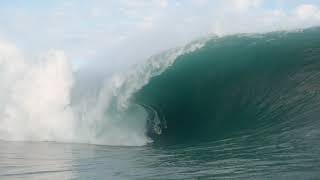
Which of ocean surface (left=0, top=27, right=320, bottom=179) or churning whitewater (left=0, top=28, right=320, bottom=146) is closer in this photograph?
ocean surface (left=0, top=27, right=320, bottom=179)

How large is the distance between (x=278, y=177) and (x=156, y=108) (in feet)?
29.2

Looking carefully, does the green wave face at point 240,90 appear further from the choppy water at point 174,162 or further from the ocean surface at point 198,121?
the choppy water at point 174,162

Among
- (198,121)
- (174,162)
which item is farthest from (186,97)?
(174,162)

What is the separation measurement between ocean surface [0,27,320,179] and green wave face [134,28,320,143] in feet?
0.12

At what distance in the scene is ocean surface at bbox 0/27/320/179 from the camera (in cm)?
1029

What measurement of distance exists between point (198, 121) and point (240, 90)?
1482mm

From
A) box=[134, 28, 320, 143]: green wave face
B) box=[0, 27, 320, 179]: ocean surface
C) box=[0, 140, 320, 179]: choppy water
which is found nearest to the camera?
box=[0, 140, 320, 179]: choppy water

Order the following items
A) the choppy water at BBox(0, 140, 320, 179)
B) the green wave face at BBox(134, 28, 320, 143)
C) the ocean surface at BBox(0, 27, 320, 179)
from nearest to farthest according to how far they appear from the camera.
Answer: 1. the choppy water at BBox(0, 140, 320, 179)
2. the ocean surface at BBox(0, 27, 320, 179)
3. the green wave face at BBox(134, 28, 320, 143)

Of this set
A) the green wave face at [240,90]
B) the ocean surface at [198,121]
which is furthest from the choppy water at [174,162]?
the green wave face at [240,90]

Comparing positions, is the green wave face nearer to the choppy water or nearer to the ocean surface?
the ocean surface

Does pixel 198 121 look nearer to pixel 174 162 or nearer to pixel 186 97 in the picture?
pixel 186 97

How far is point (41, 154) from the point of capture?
1420 cm

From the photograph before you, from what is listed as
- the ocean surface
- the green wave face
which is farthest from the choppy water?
the green wave face

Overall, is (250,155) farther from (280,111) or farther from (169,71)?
(169,71)
